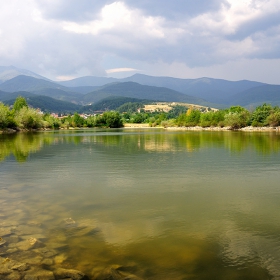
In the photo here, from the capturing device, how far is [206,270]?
8523 mm

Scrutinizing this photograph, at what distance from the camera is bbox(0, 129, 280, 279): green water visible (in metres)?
8.88

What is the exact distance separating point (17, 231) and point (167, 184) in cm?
1019

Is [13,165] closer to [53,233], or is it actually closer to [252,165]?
[53,233]

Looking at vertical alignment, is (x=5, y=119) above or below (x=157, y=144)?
above

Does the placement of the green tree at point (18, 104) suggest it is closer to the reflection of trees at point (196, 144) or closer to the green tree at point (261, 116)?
the reflection of trees at point (196, 144)

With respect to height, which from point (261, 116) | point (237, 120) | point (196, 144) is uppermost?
point (261, 116)

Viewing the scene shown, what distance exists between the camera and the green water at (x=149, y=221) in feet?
Answer: 29.1

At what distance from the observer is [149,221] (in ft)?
41.1

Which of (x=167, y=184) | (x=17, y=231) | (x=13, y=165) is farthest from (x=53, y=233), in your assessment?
(x=13, y=165)

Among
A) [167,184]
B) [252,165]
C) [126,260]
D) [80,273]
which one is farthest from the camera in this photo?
[252,165]

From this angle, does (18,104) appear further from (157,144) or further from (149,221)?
(149,221)

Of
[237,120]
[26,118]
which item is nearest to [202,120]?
[237,120]

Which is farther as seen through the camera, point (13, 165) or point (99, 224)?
point (13, 165)

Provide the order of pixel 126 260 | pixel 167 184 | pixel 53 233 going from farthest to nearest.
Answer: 1. pixel 167 184
2. pixel 53 233
3. pixel 126 260
